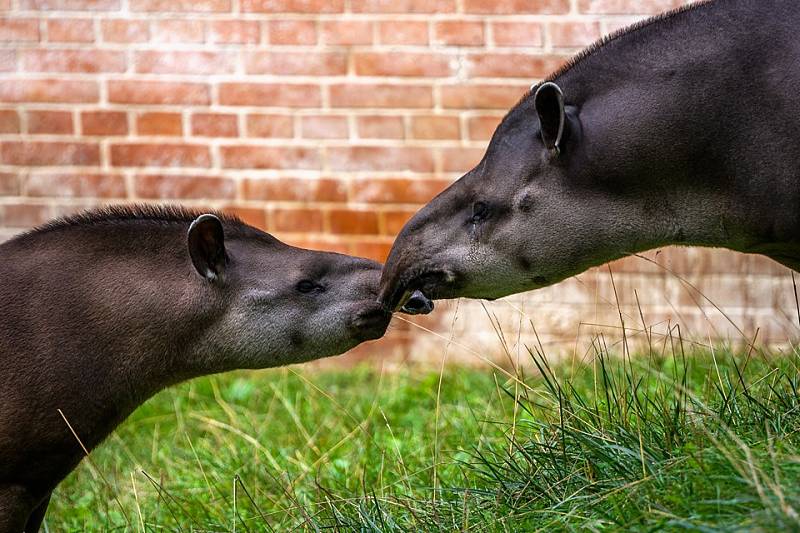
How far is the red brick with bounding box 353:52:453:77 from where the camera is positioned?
6.93 m

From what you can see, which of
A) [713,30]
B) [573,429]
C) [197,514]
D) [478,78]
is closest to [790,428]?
[573,429]

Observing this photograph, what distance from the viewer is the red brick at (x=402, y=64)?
6930 millimetres

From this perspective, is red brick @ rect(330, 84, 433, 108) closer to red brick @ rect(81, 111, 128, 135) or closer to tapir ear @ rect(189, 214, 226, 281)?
red brick @ rect(81, 111, 128, 135)

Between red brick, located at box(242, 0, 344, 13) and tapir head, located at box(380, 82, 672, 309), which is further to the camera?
red brick, located at box(242, 0, 344, 13)

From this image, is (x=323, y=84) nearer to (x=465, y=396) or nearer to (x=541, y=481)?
(x=465, y=396)

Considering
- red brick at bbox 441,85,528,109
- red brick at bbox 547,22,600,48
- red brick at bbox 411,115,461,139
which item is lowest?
red brick at bbox 411,115,461,139

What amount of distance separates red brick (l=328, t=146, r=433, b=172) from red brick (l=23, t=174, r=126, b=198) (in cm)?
128

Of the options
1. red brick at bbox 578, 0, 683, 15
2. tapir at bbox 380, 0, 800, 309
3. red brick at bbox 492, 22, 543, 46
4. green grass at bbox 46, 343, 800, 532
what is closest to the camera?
green grass at bbox 46, 343, 800, 532

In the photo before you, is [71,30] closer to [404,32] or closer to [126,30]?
[126,30]

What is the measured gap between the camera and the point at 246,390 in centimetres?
687

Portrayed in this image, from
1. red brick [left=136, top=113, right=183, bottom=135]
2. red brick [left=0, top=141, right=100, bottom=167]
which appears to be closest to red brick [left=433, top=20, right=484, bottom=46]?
red brick [left=136, top=113, right=183, bottom=135]

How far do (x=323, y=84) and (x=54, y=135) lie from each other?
1.61 meters

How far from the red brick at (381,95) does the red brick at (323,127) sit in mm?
91

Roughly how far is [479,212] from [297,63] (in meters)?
2.98
